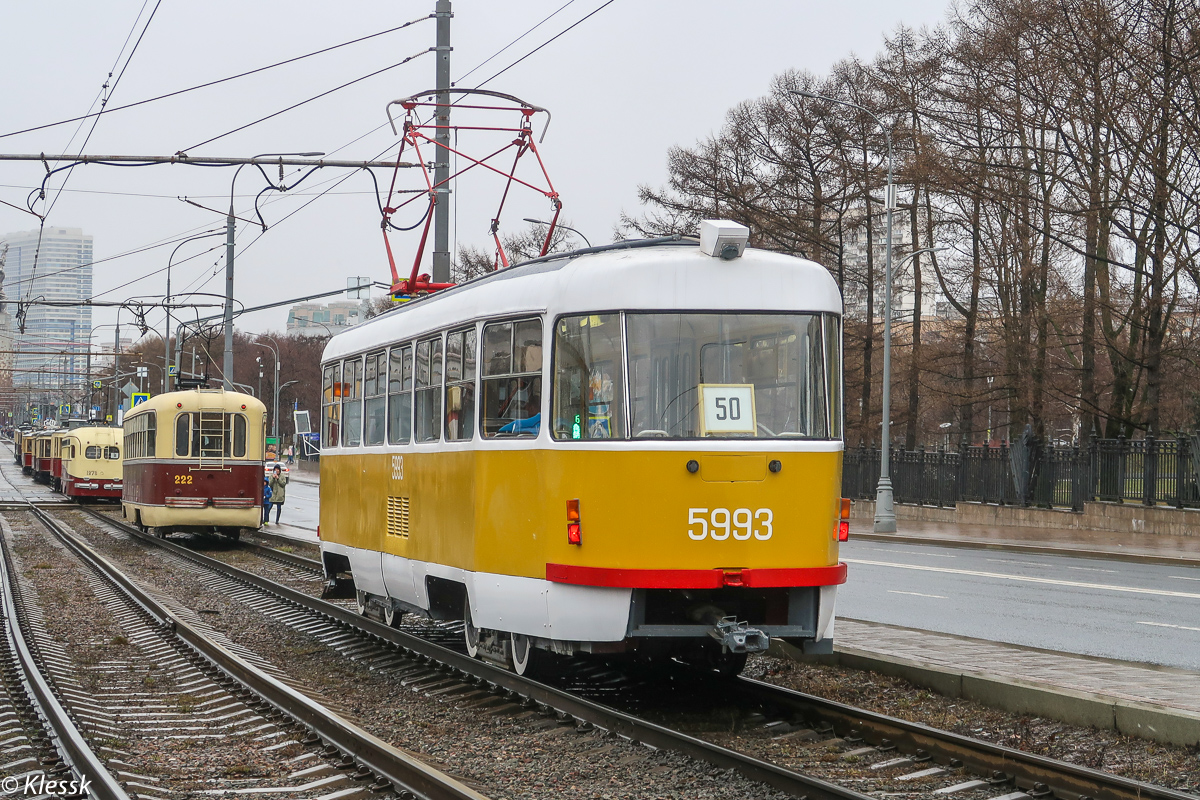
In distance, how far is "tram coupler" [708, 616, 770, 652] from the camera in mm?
8453

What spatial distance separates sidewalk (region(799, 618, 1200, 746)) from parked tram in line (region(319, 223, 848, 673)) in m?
1.11

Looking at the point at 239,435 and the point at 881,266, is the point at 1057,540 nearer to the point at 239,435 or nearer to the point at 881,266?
the point at 239,435

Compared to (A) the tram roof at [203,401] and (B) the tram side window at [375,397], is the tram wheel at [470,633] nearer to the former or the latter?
(B) the tram side window at [375,397]

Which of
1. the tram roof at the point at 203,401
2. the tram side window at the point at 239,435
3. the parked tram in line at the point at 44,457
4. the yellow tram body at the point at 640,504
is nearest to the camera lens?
the yellow tram body at the point at 640,504

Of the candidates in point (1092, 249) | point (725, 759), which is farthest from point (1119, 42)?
point (725, 759)

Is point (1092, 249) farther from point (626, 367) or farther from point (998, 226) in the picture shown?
point (626, 367)

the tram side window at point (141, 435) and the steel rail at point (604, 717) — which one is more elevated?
the tram side window at point (141, 435)

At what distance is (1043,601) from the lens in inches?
670

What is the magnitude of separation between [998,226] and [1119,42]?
932 centimetres

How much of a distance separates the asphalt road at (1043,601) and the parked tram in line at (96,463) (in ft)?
95.1

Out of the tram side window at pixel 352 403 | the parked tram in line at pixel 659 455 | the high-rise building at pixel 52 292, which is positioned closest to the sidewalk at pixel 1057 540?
the tram side window at pixel 352 403

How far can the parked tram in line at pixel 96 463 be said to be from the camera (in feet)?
149

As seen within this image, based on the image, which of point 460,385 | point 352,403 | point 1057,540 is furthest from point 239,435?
point 460,385

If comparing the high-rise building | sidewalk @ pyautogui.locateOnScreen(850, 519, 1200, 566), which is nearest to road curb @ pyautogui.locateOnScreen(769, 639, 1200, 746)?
sidewalk @ pyautogui.locateOnScreen(850, 519, 1200, 566)
